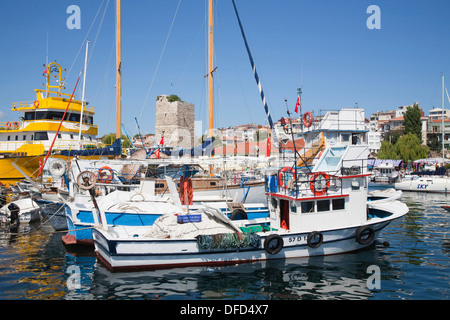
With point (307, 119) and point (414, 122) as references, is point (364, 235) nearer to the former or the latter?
point (307, 119)

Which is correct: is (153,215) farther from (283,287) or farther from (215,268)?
(283,287)

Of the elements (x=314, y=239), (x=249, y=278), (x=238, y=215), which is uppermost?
(x=238, y=215)

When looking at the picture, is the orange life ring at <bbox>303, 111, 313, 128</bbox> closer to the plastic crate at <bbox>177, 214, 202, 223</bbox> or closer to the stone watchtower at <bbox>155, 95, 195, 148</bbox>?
the plastic crate at <bbox>177, 214, 202, 223</bbox>

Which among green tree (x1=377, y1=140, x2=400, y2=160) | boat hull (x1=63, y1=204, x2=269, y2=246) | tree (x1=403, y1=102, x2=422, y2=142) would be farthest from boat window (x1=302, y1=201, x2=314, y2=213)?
tree (x1=403, y1=102, x2=422, y2=142)

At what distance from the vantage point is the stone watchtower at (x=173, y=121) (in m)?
67.0

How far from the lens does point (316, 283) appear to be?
35.4 feet

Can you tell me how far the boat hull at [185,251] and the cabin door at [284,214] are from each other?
1245mm

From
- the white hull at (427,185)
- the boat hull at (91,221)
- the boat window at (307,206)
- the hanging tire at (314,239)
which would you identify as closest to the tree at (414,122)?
the white hull at (427,185)

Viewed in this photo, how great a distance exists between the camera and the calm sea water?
9.89 metres

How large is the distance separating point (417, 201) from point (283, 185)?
22989 mm

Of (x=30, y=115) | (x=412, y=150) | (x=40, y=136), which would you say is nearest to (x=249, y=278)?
(x=40, y=136)

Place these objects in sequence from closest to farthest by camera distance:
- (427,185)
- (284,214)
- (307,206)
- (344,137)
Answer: (307,206)
(284,214)
(344,137)
(427,185)

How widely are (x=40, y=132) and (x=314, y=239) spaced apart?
89.1ft

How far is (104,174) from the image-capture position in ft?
63.9
